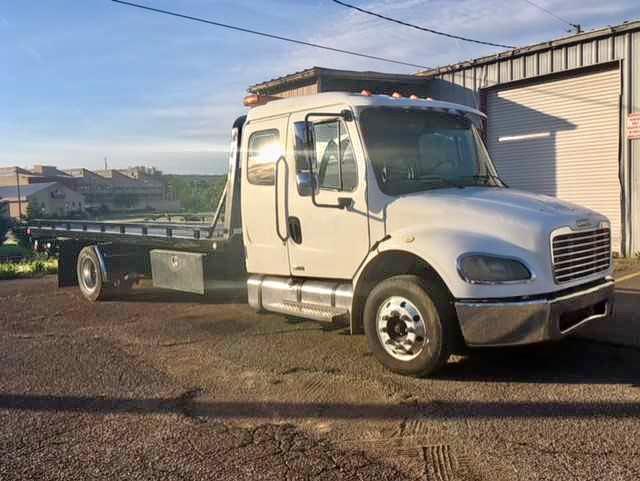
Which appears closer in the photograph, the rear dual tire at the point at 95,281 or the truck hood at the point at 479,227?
the truck hood at the point at 479,227

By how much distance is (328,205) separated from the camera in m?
6.20

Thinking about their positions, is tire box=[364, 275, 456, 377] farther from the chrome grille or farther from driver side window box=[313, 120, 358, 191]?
driver side window box=[313, 120, 358, 191]

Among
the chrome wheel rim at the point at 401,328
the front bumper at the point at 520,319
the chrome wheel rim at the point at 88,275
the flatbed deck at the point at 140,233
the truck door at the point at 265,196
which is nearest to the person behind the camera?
the front bumper at the point at 520,319

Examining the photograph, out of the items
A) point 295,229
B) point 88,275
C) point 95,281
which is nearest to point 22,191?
point 88,275

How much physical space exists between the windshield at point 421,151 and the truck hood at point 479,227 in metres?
0.24

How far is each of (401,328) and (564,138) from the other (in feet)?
33.8

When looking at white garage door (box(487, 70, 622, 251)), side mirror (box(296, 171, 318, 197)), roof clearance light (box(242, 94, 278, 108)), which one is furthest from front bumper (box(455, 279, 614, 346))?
white garage door (box(487, 70, 622, 251))

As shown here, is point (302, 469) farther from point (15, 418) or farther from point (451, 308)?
point (15, 418)

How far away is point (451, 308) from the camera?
17.3 feet

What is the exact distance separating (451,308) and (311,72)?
1130 cm

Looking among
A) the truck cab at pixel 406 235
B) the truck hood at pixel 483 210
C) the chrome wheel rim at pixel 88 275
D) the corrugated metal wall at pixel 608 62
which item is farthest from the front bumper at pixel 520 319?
the corrugated metal wall at pixel 608 62

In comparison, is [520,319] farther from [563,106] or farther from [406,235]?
[563,106]

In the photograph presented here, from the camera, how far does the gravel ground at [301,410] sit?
3.84m

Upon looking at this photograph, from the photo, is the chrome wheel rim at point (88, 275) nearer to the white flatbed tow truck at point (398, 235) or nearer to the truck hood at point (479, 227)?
the white flatbed tow truck at point (398, 235)
